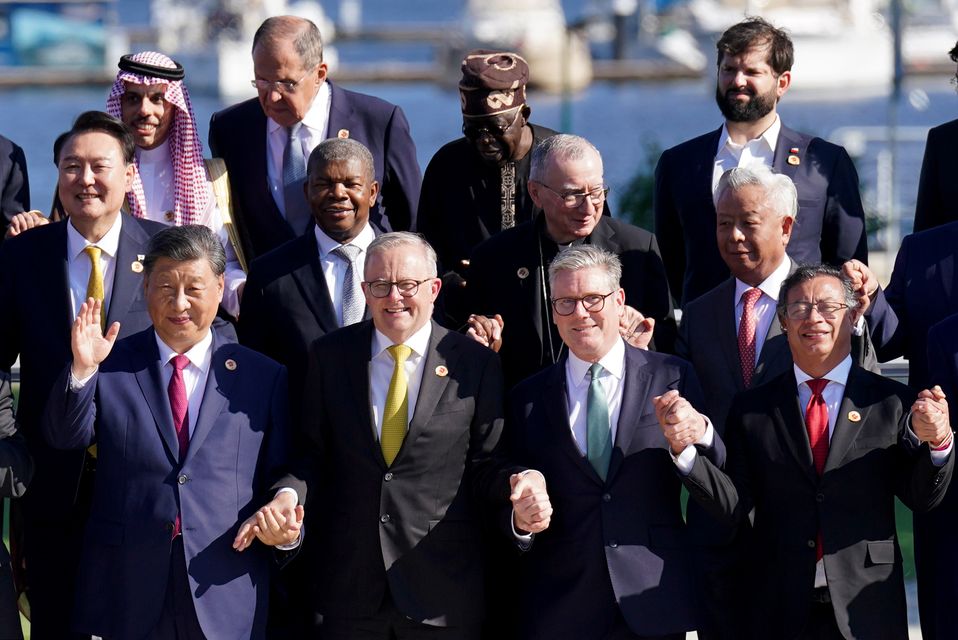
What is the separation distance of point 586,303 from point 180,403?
1.27 m

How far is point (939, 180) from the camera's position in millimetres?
5891

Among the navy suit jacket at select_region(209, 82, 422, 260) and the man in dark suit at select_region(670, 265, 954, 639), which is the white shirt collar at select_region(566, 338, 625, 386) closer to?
the man in dark suit at select_region(670, 265, 954, 639)

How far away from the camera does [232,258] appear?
5.98 meters

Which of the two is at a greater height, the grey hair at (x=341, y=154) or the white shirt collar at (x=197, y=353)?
the grey hair at (x=341, y=154)

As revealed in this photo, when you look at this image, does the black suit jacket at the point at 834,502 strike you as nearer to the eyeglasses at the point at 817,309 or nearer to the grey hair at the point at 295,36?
the eyeglasses at the point at 817,309

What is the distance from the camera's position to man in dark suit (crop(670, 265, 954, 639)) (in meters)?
4.83

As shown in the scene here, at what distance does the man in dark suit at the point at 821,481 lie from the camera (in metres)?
4.83

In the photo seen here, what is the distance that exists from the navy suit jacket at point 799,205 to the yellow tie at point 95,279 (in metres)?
2.14

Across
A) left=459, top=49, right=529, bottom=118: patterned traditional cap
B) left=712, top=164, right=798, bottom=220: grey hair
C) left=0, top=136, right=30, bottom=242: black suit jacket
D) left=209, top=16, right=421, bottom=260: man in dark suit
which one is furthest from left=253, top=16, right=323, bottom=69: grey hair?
left=712, top=164, right=798, bottom=220: grey hair

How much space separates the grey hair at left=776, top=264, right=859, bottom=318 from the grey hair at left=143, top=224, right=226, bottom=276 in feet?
5.61

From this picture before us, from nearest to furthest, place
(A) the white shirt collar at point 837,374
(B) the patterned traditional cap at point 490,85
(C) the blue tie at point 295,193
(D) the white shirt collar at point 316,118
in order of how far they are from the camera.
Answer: (A) the white shirt collar at point 837,374 < (B) the patterned traditional cap at point 490,85 < (C) the blue tie at point 295,193 < (D) the white shirt collar at point 316,118

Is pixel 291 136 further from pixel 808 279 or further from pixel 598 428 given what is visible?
pixel 808 279

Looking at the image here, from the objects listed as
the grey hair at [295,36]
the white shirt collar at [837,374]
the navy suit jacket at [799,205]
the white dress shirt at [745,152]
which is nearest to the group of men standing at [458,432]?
the white shirt collar at [837,374]

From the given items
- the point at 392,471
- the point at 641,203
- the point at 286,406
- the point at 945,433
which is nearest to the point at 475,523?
the point at 392,471
